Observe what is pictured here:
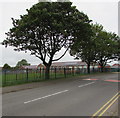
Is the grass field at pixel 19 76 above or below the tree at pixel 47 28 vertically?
below

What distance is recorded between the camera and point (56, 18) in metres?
18.3

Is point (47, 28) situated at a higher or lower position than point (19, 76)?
higher

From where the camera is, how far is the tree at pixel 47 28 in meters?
17.9

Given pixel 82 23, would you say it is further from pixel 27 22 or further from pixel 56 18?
pixel 27 22

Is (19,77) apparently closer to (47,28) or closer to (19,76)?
(19,76)

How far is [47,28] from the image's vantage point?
18.9 meters

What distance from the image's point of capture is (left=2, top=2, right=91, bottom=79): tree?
1793 cm

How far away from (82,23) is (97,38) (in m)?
19.7

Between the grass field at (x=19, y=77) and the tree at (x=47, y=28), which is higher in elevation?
the tree at (x=47, y=28)

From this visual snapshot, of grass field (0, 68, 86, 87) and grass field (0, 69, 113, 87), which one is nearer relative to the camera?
grass field (0, 69, 113, 87)

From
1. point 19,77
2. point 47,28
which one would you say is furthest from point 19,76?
point 47,28

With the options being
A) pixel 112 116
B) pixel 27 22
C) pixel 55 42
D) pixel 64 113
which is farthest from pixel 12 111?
pixel 55 42

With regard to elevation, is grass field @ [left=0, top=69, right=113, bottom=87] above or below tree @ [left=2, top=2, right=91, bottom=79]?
below

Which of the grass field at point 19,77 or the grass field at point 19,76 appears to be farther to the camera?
the grass field at point 19,77
